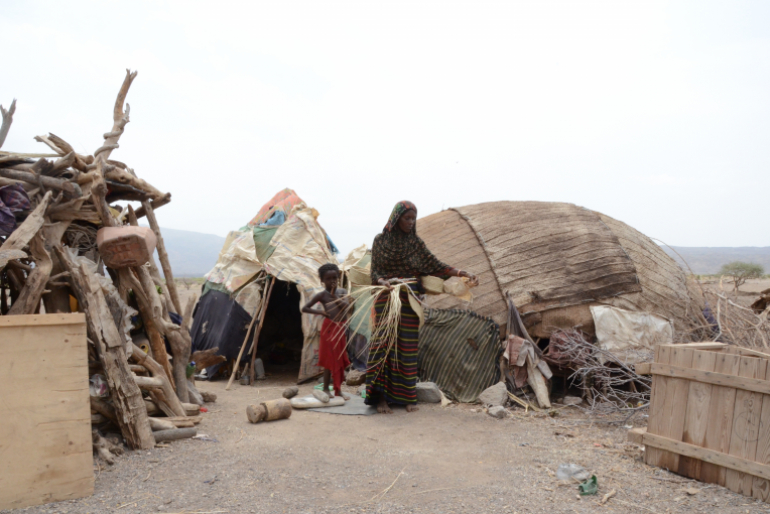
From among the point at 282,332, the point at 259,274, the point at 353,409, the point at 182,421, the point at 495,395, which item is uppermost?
the point at 259,274

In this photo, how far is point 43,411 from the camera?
3166mm

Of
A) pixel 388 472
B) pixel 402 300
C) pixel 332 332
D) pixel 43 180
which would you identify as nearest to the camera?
pixel 388 472

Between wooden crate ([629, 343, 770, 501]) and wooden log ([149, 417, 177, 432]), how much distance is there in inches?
142

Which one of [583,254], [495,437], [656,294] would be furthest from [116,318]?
[656,294]

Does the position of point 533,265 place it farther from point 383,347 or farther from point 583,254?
point 383,347

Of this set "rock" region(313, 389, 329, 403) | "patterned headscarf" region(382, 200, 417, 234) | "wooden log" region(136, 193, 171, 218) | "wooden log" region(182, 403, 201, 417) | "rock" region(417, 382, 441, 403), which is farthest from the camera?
"rock" region(417, 382, 441, 403)

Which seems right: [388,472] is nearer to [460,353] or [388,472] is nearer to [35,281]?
[460,353]

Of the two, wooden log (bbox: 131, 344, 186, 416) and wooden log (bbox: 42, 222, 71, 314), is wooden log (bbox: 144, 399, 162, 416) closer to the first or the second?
wooden log (bbox: 131, 344, 186, 416)

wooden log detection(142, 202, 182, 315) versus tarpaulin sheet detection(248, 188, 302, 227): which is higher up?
tarpaulin sheet detection(248, 188, 302, 227)

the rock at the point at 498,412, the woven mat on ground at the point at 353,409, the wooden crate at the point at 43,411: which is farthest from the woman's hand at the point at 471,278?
the wooden crate at the point at 43,411

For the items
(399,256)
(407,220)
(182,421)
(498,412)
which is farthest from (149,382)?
(498,412)

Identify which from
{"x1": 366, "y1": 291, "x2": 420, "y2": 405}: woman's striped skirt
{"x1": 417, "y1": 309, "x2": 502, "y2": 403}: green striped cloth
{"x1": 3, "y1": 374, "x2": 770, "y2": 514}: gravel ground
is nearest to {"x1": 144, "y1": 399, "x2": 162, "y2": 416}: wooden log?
{"x1": 3, "y1": 374, "x2": 770, "y2": 514}: gravel ground

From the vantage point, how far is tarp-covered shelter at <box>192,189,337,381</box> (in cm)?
750

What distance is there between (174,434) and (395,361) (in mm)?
2141
